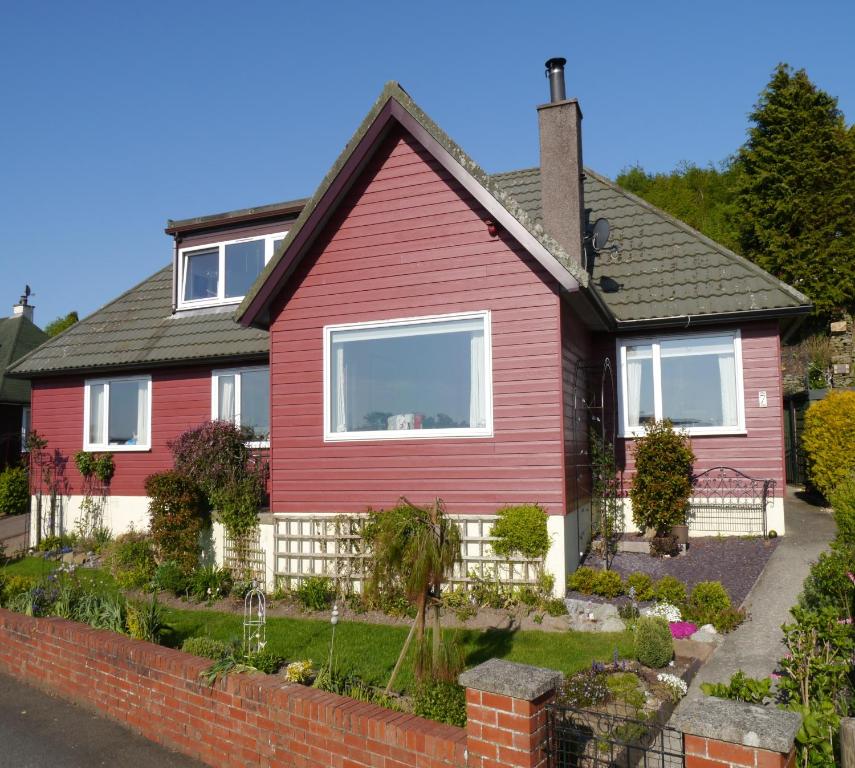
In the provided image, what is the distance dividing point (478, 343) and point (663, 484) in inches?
145

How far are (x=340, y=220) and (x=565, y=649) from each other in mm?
6831

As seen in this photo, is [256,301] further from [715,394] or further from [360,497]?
[715,394]

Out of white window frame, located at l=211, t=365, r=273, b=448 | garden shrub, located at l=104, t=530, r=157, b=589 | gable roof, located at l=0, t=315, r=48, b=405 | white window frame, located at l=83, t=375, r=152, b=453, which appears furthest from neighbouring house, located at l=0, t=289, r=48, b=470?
garden shrub, located at l=104, t=530, r=157, b=589

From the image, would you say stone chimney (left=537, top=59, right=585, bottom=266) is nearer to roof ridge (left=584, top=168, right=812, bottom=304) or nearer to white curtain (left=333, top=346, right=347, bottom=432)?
roof ridge (left=584, top=168, right=812, bottom=304)

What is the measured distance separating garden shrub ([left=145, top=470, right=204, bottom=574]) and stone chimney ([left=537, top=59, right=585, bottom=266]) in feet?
23.9

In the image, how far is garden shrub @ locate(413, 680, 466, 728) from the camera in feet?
15.2

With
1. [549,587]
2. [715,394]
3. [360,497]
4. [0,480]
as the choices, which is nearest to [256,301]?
[360,497]

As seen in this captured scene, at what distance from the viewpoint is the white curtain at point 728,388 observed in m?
11.7

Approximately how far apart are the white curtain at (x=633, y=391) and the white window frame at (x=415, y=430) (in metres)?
3.71

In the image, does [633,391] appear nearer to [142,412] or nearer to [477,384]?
[477,384]

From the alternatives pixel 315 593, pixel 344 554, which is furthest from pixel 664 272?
pixel 315 593

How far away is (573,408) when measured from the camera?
406 inches

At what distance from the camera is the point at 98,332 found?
17047mm

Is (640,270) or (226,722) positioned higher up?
(640,270)
